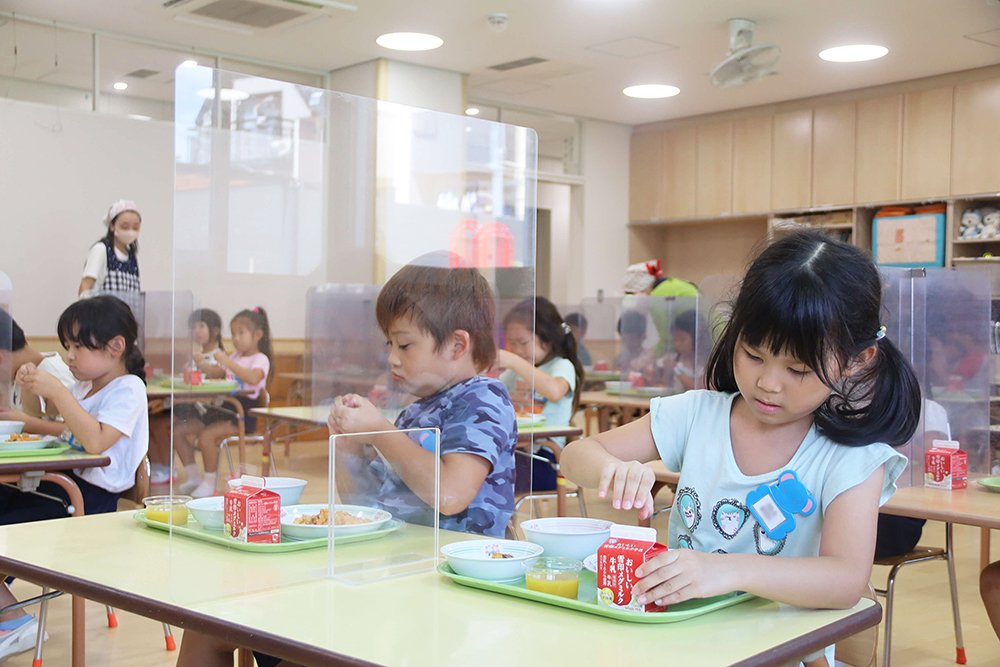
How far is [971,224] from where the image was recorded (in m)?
6.58

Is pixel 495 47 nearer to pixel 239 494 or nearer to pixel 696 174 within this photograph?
pixel 696 174

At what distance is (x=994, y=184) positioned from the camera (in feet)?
21.0

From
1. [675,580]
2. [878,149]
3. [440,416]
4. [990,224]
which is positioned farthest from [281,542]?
[878,149]

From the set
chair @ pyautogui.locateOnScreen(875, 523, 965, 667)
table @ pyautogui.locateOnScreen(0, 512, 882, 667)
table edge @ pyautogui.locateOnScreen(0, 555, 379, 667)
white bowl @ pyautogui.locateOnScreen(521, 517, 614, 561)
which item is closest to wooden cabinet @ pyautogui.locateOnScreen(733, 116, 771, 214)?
chair @ pyautogui.locateOnScreen(875, 523, 965, 667)

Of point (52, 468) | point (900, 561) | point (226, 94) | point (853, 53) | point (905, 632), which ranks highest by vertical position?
point (853, 53)

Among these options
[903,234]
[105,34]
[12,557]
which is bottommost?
[12,557]

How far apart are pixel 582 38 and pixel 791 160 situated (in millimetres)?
2457

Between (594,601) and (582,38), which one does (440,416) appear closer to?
(594,601)

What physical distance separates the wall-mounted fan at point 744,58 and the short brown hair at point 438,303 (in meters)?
4.30

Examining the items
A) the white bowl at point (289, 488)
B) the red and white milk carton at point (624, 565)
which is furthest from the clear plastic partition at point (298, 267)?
the red and white milk carton at point (624, 565)

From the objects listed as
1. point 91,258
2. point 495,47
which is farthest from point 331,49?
point 91,258

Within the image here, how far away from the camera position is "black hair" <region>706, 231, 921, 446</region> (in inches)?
47.3

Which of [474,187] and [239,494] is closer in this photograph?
[239,494]

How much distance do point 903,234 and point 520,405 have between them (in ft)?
18.8
